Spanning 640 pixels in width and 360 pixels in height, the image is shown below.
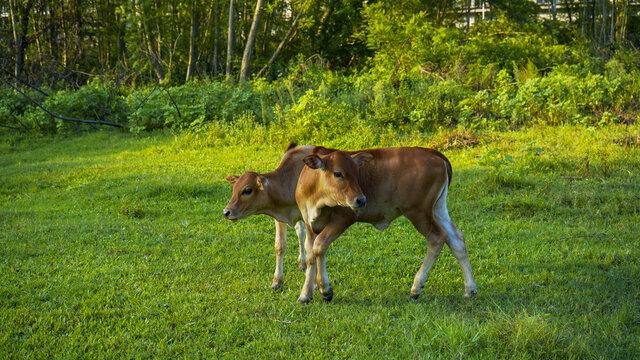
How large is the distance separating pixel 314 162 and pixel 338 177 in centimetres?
23

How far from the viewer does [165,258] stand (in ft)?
19.8

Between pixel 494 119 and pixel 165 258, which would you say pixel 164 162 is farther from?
pixel 494 119

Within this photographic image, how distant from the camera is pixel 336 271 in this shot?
5695 millimetres

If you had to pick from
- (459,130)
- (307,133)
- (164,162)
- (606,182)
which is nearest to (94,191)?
(164,162)

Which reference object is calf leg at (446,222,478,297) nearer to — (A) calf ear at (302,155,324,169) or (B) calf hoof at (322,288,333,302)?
(B) calf hoof at (322,288,333,302)

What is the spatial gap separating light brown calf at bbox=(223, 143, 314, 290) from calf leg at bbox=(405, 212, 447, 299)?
1.12m

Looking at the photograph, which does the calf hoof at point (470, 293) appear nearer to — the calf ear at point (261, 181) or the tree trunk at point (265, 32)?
the calf ear at point (261, 181)

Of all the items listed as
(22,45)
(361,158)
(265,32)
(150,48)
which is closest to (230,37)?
(265,32)

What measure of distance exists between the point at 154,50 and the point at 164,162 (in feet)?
38.2

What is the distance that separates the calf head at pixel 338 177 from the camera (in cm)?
438

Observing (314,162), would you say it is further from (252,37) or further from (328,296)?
(252,37)

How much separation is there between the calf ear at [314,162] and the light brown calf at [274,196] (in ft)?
2.21

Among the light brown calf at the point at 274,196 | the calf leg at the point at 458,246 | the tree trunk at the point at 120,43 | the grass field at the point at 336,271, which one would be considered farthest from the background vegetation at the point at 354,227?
the tree trunk at the point at 120,43

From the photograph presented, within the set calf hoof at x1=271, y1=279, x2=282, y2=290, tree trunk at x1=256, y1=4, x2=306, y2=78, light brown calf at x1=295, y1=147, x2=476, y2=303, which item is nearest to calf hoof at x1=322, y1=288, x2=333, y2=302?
light brown calf at x1=295, y1=147, x2=476, y2=303
